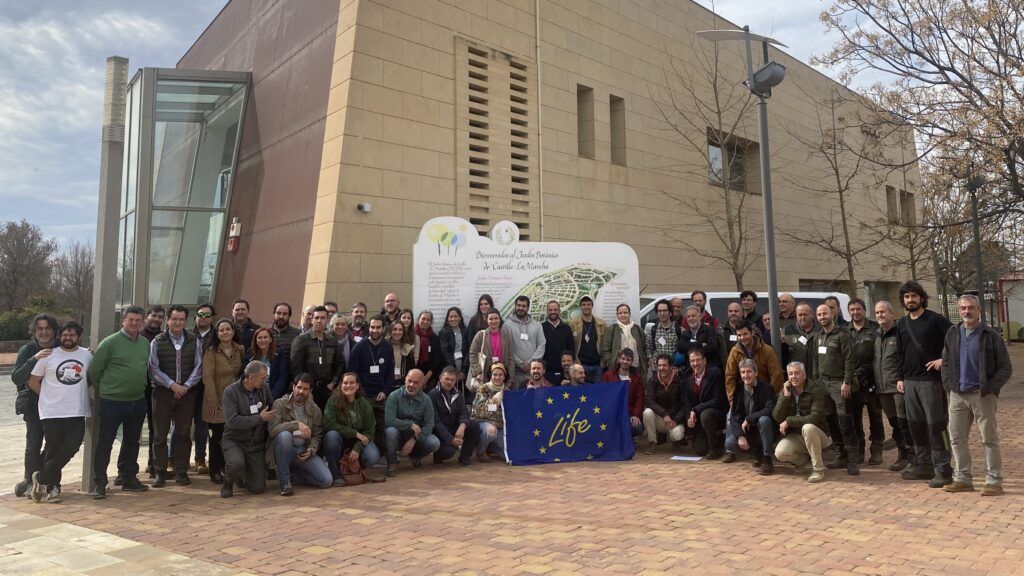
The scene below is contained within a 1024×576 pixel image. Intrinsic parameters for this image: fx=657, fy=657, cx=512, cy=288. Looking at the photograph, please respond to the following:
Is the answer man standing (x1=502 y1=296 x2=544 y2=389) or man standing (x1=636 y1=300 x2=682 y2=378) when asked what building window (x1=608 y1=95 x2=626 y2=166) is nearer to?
man standing (x1=636 y1=300 x2=682 y2=378)

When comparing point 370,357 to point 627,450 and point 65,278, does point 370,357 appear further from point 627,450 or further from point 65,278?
point 65,278

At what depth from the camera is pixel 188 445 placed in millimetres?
7289

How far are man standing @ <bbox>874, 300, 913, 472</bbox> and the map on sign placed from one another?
4.09 metres

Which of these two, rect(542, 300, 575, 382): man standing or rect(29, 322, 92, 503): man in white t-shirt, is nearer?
rect(29, 322, 92, 503): man in white t-shirt

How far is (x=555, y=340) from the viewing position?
909 cm

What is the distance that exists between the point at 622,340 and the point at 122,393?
19.8ft

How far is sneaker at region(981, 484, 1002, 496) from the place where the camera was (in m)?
6.00

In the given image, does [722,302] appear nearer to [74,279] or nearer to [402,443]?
[402,443]

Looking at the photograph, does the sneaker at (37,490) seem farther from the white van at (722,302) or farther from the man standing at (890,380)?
the man standing at (890,380)

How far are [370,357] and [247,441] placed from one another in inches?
66.4

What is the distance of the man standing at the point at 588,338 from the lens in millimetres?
9211

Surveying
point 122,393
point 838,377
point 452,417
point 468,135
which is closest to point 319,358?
point 452,417

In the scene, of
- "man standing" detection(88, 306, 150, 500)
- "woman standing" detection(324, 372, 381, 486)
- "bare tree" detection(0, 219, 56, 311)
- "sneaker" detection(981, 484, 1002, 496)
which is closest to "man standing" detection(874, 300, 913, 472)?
"sneaker" detection(981, 484, 1002, 496)

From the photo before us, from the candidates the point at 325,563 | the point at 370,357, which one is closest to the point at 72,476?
the point at 370,357
